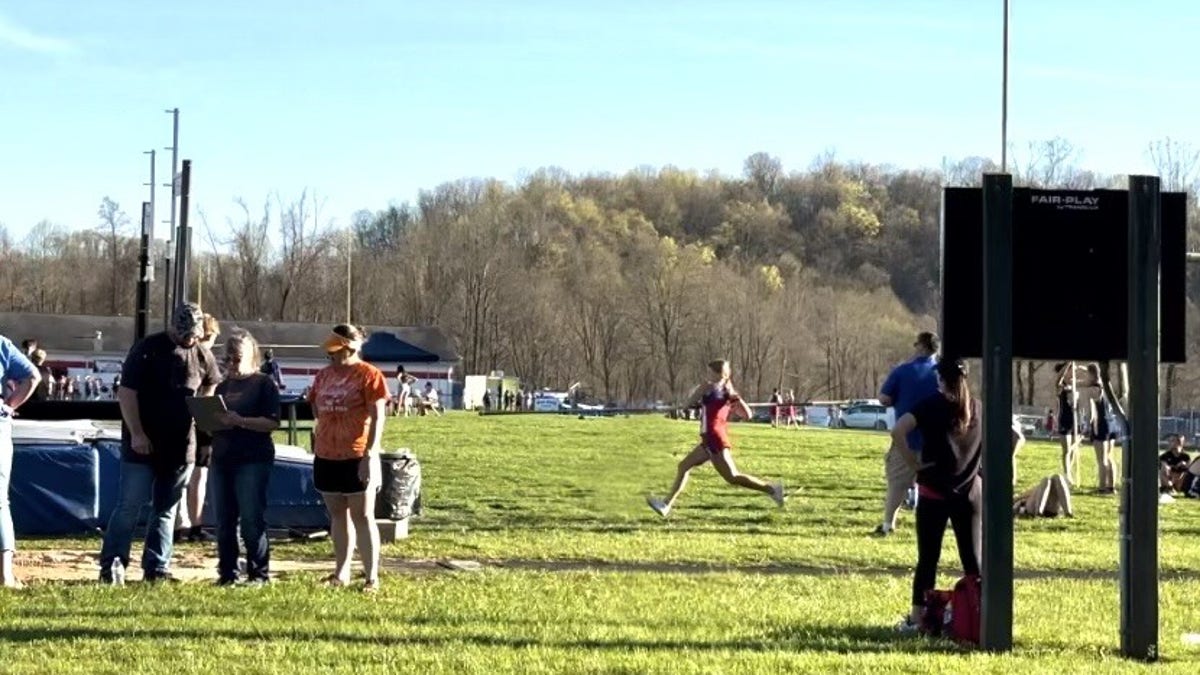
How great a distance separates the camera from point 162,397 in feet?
38.0

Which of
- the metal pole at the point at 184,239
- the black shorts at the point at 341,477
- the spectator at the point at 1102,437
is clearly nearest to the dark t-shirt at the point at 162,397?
the black shorts at the point at 341,477

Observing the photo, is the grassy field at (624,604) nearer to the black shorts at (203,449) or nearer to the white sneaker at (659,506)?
the white sneaker at (659,506)

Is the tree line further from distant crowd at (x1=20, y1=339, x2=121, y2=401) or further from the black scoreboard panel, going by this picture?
the black scoreboard panel

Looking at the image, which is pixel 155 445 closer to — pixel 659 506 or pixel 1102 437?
pixel 659 506

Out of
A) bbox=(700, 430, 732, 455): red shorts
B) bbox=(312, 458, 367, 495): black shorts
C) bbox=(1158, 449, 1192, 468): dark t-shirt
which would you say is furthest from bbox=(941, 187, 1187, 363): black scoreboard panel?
bbox=(1158, 449, 1192, 468): dark t-shirt

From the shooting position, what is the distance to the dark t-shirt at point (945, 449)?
33.1 ft

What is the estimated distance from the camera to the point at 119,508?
1163 centimetres

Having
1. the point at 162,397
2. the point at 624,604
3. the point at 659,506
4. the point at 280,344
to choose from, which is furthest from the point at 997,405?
the point at 280,344

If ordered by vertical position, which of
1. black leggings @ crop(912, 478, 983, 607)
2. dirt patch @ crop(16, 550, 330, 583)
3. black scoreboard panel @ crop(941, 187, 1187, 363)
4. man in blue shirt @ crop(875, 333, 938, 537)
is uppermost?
black scoreboard panel @ crop(941, 187, 1187, 363)

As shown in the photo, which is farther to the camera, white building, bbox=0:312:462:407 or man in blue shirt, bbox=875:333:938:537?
white building, bbox=0:312:462:407

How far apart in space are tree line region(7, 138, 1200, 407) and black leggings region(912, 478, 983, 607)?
196ft

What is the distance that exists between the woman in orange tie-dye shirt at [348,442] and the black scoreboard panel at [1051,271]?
3.82 m

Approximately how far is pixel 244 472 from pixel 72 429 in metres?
3.98

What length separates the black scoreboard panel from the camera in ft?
31.2
